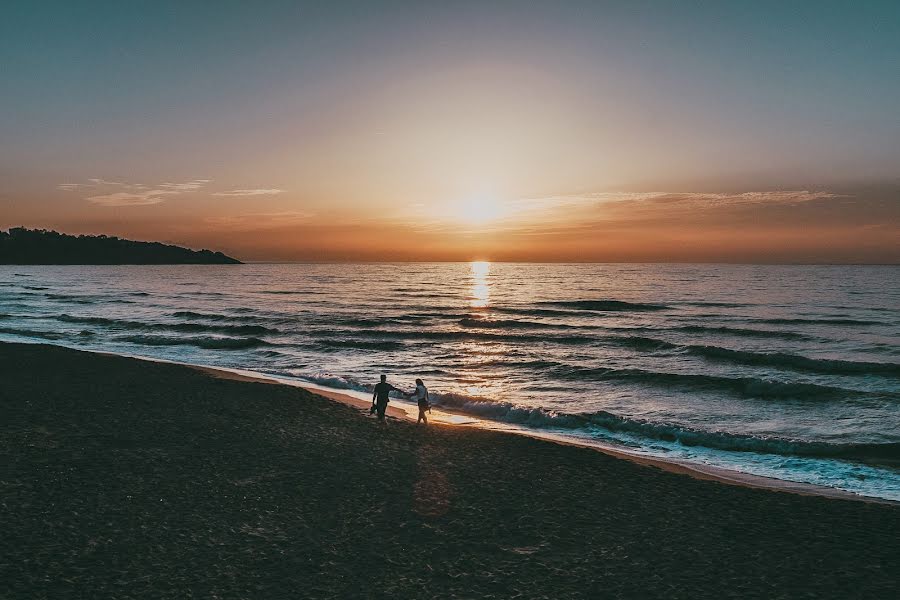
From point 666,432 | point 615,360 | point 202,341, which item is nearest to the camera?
point 666,432

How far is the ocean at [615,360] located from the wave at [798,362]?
15 centimetres

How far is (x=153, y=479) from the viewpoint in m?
13.1

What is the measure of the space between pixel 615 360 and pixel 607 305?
43236 mm

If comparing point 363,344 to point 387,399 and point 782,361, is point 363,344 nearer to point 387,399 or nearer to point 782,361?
point 387,399

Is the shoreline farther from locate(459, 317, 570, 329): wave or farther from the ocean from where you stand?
locate(459, 317, 570, 329): wave

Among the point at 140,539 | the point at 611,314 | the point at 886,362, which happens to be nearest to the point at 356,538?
the point at 140,539

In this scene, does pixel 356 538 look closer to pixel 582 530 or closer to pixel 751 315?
pixel 582 530

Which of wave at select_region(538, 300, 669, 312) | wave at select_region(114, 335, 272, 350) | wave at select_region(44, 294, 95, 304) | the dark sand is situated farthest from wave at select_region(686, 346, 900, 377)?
Answer: wave at select_region(44, 294, 95, 304)

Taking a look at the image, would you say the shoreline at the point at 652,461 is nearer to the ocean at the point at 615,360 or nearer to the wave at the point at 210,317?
the ocean at the point at 615,360

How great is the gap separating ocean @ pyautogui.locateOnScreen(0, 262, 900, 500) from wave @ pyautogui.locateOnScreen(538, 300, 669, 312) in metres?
0.53

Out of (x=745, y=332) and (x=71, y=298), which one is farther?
(x=71, y=298)

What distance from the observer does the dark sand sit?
367 inches

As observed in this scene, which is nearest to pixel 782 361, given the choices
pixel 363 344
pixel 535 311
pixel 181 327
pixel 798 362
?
pixel 798 362

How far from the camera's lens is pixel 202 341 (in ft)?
148
